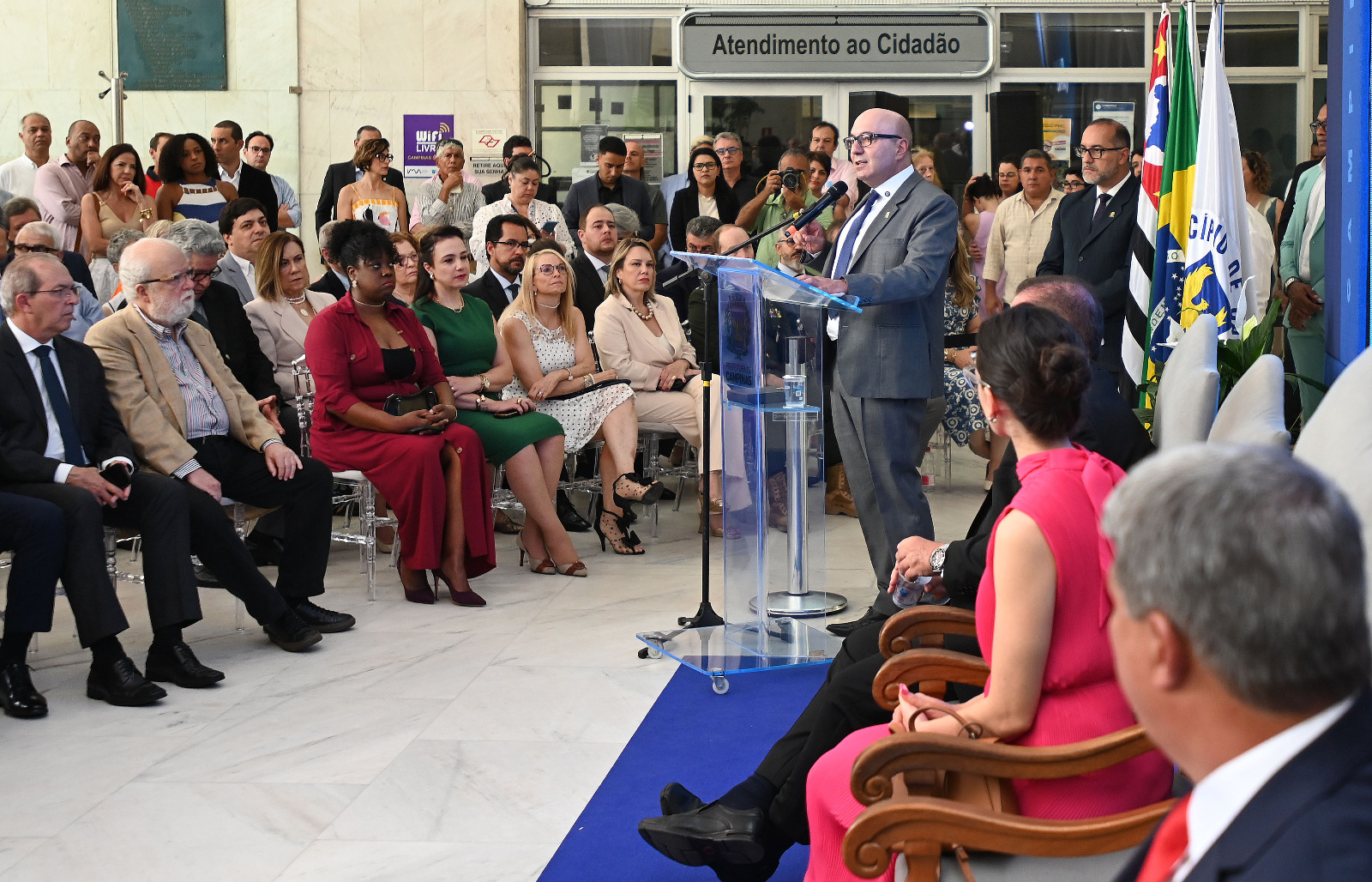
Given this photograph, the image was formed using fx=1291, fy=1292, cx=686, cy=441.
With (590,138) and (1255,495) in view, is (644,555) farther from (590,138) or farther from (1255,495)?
(590,138)

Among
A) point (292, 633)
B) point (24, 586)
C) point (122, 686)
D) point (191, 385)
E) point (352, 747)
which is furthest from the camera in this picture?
point (191, 385)

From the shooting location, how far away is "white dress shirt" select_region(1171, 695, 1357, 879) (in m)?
0.83

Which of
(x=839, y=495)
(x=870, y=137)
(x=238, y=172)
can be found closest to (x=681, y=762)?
(x=870, y=137)

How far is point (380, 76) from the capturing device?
10.4m

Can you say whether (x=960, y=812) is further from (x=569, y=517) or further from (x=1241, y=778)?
(x=569, y=517)

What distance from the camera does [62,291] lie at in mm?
3842

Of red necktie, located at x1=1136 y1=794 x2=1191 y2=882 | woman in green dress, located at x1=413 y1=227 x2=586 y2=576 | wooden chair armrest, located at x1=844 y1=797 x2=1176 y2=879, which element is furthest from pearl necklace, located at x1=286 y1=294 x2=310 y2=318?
red necktie, located at x1=1136 y1=794 x2=1191 y2=882

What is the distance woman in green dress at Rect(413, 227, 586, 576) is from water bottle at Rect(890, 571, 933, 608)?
283 cm

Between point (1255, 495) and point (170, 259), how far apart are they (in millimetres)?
4082

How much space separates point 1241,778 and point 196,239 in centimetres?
494

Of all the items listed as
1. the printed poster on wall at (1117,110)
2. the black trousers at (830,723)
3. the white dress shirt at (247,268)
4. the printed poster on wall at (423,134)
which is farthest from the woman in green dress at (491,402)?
the printed poster on wall at (1117,110)

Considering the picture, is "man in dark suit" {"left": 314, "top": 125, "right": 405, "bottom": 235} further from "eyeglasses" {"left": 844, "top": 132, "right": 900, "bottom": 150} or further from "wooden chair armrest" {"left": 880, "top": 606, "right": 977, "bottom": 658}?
"wooden chair armrest" {"left": 880, "top": 606, "right": 977, "bottom": 658}

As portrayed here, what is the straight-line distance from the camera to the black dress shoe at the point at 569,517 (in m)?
6.27

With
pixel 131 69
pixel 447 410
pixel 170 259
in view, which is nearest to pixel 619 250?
pixel 447 410
